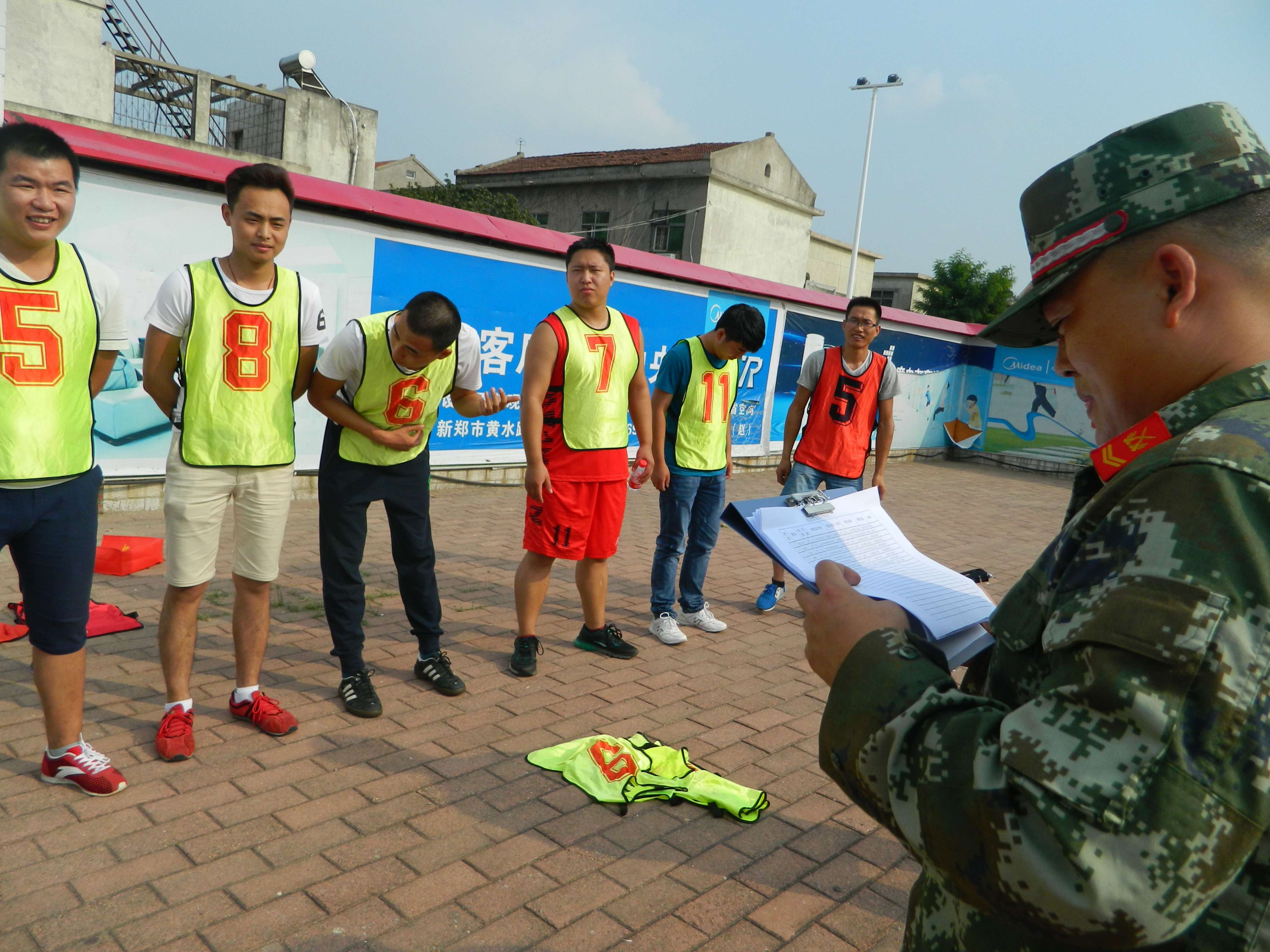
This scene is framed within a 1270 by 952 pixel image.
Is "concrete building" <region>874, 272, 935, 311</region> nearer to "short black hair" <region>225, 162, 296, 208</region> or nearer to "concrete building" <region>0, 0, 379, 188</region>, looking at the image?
"concrete building" <region>0, 0, 379, 188</region>

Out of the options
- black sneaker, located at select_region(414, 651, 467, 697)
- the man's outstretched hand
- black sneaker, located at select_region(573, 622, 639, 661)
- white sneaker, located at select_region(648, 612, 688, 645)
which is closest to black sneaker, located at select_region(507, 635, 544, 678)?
black sneaker, located at select_region(414, 651, 467, 697)

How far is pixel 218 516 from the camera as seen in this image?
3.51 meters

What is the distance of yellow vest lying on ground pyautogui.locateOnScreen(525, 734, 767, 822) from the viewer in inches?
129

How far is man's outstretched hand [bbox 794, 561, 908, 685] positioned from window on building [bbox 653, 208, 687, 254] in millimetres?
28471

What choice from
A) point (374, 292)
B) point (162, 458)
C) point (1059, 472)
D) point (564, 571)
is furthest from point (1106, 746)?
point (1059, 472)

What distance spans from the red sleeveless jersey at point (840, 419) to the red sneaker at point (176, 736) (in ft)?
13.3

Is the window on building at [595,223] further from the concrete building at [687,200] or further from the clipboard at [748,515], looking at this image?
the clipboard at [748,515]

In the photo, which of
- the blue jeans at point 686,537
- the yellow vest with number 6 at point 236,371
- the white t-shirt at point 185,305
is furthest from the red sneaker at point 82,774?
the blue jeans at point 686,537

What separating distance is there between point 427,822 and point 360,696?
979 millimetres

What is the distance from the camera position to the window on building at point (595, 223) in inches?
1182

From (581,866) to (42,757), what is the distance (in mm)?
2032

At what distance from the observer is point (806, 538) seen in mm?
1597

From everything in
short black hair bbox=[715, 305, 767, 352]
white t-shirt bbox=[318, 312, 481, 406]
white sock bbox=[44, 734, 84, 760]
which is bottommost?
white sock bbox=[44, 734, 84, 760]

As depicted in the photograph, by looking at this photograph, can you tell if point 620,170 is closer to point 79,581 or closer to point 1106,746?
point 79,581
